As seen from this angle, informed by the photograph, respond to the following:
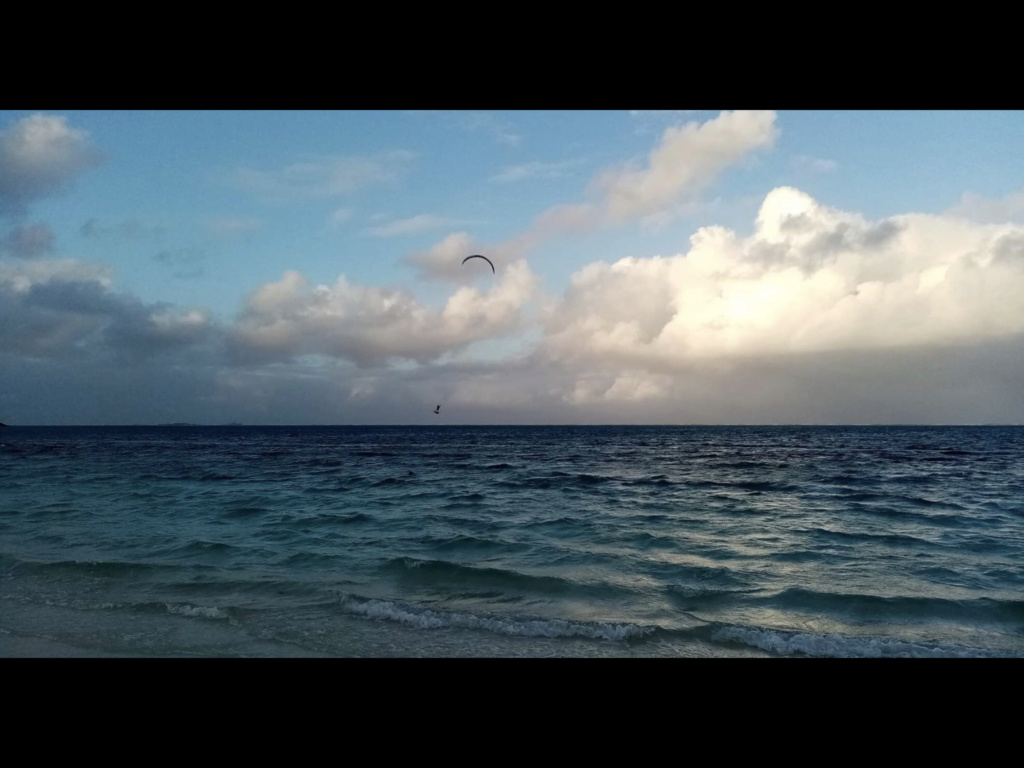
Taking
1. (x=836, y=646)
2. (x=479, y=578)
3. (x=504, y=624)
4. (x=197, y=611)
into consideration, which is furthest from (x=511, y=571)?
(x=836, y=646)

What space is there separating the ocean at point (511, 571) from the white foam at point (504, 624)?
3cm

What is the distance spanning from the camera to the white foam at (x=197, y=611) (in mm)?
6965

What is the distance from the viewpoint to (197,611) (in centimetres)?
705

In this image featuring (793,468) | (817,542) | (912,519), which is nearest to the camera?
(817,542)
